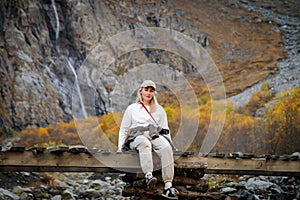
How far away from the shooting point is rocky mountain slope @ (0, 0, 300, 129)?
27922mm

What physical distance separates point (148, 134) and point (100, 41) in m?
30.9

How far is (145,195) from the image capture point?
632 centimetres

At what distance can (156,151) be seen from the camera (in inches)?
231

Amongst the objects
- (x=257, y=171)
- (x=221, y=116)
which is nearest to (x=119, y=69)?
(x=221, y=116)

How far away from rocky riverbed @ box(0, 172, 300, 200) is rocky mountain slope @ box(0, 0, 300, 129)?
11789mm

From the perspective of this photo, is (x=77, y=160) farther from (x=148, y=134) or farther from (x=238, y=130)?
(x=238, y=130)

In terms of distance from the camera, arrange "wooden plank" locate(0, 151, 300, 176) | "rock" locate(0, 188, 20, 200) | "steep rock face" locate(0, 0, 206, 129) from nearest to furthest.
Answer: "wooden plank" locate(0, 151, 300, 176) < "rock" locate(0, 188, 20, 200) < "steep rock face" locate(0, 0, 206, 129)

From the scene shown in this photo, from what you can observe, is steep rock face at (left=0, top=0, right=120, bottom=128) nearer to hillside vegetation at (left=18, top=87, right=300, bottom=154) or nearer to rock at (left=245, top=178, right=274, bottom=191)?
hillside vegetation at (left=18, top=87, right=300, bottom=154)

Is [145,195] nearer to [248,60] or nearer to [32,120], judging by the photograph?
[32,120]

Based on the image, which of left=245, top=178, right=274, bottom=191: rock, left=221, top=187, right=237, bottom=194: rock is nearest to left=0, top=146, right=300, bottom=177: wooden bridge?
left=221, top=187, right=237, bottom=194: rock

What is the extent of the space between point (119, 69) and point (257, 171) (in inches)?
1111

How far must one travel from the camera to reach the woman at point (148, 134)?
224 inches

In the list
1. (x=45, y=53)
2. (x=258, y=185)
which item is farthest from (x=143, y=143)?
(x=45, y=53)

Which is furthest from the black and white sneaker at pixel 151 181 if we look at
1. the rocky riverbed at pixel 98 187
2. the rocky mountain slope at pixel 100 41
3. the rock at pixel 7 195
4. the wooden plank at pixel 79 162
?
the rocky mountain slope at pixel 100 41
